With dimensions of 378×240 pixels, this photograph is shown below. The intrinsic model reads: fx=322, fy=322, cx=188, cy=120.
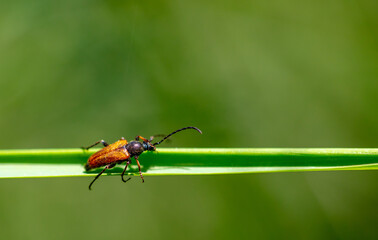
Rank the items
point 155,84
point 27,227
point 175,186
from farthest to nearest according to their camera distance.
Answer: point 155,84 → point 175,186 → point 27,227

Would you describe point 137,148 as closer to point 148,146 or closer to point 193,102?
point 148,146

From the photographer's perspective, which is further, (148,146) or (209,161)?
(148,146)

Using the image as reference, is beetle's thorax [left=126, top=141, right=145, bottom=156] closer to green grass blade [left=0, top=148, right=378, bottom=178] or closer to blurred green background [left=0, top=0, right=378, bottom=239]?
green grass blade [left=0, top=148, right=378, bottom=178]

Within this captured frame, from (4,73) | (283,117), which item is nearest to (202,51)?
(283,117)

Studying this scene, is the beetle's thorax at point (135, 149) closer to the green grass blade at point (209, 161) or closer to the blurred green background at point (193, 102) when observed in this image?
the green grass blade at point (209, 161)

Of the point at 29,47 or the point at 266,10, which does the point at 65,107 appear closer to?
the point at 29,47

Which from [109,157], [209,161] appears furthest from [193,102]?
[209,161]

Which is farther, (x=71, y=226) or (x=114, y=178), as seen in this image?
(x=114, y=178)
